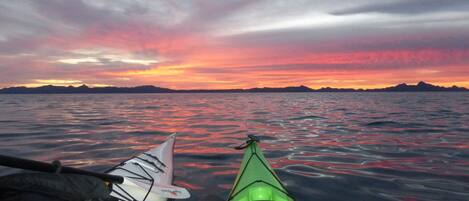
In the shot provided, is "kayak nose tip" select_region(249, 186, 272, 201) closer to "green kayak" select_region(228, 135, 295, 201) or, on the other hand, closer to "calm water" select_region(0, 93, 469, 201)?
"green kayak" select_region(228, 135, 295, 201)

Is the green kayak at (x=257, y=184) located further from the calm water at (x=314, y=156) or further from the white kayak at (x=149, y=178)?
the calm water at (x=314, y=156)

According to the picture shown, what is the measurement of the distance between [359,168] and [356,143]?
204 inches

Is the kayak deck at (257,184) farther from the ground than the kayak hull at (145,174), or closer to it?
farther from the ground

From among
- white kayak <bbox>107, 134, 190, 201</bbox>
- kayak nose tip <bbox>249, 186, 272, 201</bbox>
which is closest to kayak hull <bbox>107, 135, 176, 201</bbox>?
white kayak <bbox>107, 134, 190, 201</bbox>

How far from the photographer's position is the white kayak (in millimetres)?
5828

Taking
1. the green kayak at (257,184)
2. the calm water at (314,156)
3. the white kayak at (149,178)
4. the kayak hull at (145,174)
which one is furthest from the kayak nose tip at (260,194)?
the calm water at (314,156)

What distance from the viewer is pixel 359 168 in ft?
33.9

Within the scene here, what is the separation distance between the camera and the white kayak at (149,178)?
583 cm

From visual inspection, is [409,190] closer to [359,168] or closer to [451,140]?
[359,168]

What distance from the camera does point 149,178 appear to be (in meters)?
7.39

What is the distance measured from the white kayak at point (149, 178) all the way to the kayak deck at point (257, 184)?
1002mm

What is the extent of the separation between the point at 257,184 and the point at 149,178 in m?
3.13

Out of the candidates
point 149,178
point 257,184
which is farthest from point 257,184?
point 149,178

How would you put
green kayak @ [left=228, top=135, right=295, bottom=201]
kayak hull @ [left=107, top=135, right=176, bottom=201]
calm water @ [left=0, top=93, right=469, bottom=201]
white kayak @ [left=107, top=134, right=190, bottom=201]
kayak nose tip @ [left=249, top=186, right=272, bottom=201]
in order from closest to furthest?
kayak nose tip @ [left=249, top=186, right=272, bottom=201], green kayak @ [left=228, top=135, right=295, bottom=201], white kayak @ [left=107, top=134, right=190, bottom=201], kayak hull @ [left=107, top=135, right=176, bottom=201], calm water @ [left=0, top=93, right=469, bottom=201]
